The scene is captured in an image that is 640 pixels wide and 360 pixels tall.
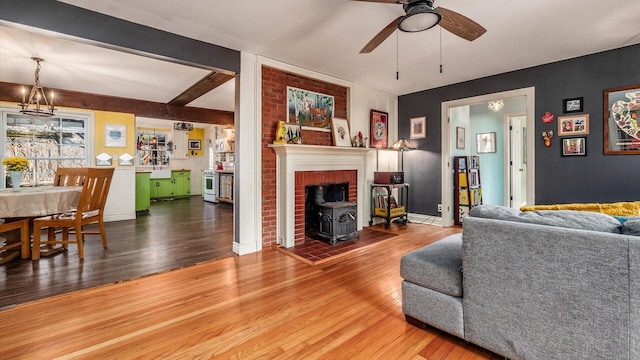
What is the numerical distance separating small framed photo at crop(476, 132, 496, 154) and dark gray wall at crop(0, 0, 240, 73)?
16.5 feet

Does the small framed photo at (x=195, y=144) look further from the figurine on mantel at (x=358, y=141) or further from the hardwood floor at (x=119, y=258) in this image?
A: the figurine on mantel at (x=358, y=141)

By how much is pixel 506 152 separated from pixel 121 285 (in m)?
6.38

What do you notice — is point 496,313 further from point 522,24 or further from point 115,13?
point 115,13

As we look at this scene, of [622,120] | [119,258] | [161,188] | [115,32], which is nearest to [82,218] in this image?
[119,258]

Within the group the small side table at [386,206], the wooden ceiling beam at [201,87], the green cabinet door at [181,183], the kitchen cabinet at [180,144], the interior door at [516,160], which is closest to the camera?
the wooden ceiling beam at [201,87]

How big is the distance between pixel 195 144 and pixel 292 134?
285 inches

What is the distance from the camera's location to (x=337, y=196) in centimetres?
442

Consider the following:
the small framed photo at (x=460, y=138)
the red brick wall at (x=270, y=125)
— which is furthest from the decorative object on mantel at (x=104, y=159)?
the small framed photo at (x=460, y=138)

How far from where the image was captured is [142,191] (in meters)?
6.00

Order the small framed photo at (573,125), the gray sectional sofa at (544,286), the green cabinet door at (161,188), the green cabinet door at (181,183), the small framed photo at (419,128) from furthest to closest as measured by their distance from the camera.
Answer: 1. the green cabinet door at (181,183)
2. the green cabinet door at (161,188)
3. the small framed photo at (419,128)
4. the small framed photo at (573,125)
5. the gray sectional sofa at (544,286)

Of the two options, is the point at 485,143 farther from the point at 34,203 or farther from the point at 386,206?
the point at 34,203

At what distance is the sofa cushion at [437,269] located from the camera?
5.26ft

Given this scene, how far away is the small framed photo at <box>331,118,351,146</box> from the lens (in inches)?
167

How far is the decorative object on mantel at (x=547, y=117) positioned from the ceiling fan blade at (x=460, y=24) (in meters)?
2.32
